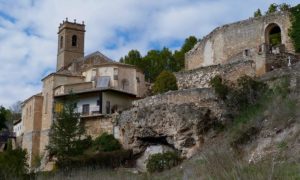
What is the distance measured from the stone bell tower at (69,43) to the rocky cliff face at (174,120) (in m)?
28.2

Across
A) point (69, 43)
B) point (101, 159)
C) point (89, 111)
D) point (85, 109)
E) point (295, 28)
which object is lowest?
point (101, 159)

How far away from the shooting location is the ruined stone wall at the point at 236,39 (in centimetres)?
3194

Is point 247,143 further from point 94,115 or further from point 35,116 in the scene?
point 35,116

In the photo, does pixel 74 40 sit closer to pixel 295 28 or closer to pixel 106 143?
pixel 106 143

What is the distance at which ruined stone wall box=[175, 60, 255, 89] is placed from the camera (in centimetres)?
2883

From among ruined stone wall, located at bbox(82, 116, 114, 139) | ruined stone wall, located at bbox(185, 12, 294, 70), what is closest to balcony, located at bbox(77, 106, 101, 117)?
ruined stone wall, located at bbox(82, 116, 114, 139)

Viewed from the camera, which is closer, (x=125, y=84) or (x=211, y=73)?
(x=211, y=73)

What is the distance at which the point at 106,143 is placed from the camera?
31719mm

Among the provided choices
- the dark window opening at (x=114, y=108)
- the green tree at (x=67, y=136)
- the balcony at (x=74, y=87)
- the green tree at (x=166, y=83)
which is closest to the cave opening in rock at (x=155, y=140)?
the green tree at (x=166, y=83)

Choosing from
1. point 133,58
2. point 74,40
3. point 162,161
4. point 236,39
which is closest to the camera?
point 162,161

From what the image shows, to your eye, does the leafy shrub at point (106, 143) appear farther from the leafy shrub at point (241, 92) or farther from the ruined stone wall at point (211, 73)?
the leafy shrub at point (241, 92)

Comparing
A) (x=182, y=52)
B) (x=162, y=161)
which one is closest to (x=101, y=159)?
(x=162, y=161)

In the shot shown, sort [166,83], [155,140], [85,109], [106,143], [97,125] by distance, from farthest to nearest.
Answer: [85,109] < [97,125] < [166,83] < [106,143] < [155,140]

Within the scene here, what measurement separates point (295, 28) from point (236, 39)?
181 inches
